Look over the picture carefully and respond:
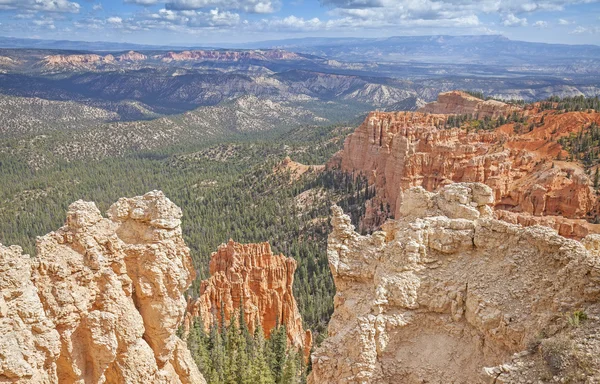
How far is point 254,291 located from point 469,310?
28225mm

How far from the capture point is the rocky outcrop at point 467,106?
83750 millimetres

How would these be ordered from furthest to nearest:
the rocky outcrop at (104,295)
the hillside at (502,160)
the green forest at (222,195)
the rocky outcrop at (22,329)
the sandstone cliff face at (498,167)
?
the green forest at (222,195) < the hillside at (502,160) < the sandstone cliff face at (498,167) < the rocky outcrop at (104,295) < the rocky outcrop at (22,329)

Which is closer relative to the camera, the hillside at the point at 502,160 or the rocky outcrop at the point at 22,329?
the rocky outcrop at the point at 22,329

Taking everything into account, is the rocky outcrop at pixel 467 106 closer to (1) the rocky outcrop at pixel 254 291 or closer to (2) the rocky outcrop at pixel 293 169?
A: (2) the rocky outcrop at pixel 293 169

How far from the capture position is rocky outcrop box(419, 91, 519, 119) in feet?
275

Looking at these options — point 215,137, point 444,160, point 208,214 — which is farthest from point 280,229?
point 215,137

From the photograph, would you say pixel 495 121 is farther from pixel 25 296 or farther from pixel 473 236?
pixel 25 296

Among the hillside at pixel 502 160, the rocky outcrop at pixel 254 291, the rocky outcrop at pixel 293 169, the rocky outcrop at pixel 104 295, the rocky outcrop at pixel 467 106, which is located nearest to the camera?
the rocky outcrop at pixel 104 295

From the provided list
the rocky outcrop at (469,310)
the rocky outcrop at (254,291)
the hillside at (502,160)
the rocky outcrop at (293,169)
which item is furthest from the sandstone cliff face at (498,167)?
the rocky outcrop at (469,310)

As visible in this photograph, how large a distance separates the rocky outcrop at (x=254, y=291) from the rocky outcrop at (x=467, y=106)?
60.3 metres

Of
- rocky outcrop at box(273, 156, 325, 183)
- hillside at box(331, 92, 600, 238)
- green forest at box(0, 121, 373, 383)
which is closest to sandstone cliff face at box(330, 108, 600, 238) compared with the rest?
hillside at box(331, 92, 600, 238)

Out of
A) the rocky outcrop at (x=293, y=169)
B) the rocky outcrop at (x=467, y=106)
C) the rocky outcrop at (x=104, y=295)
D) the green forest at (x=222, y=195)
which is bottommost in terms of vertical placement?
the green forest at (x=222, y=195)

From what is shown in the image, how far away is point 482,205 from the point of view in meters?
14.7

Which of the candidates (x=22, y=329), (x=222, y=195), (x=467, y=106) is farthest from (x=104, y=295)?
(x=467, y=106)
